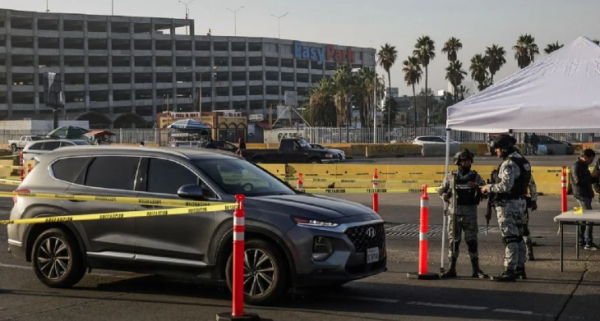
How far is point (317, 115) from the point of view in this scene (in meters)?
102

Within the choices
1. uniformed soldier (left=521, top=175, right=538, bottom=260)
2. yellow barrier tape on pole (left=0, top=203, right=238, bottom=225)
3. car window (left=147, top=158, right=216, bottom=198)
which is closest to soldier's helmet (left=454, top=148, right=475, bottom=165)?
uniformed soldier (left=521, top=175, right=538, bottom=260)

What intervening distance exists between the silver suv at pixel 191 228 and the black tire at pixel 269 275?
10 mm

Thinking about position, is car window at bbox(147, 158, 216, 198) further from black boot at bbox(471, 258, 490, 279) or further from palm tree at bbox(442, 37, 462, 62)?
palm tree at bbox(442, 37, 462, 62)

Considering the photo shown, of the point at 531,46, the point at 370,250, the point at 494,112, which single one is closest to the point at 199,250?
the point at 370,250

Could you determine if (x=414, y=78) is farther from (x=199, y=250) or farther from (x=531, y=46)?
(x=199, y=250)

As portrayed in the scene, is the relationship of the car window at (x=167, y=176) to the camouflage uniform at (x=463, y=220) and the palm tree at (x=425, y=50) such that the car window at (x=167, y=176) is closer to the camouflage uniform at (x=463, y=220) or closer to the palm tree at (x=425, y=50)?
the camouflage uniform at (x=463, y=220)

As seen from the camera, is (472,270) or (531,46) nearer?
(472,270)

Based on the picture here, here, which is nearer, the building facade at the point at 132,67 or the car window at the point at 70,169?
the car window at the point at 70,169

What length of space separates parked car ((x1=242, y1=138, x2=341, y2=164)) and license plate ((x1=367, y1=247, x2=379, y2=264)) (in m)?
31.7

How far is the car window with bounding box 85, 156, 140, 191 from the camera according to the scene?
960cm

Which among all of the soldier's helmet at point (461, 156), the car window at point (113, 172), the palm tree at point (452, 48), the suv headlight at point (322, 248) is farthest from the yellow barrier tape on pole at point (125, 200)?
the palm tree at point (452, 48)

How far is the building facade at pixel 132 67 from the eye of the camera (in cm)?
10356

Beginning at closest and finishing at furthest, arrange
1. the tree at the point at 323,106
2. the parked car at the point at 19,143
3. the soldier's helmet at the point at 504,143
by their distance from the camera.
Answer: the soldier's helmet at the point at 504,143, the parked car at the point at 19,143, the tree at the point at 323,106

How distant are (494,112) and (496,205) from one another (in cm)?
235
